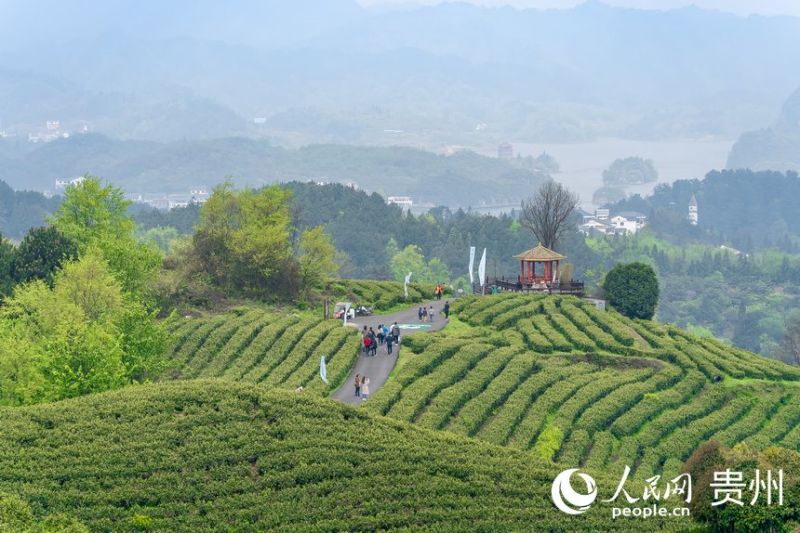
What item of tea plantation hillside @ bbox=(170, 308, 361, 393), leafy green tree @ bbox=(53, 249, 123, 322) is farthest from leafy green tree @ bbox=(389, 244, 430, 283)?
leafy green tree @ bbox=(53, 249, 123, 322)

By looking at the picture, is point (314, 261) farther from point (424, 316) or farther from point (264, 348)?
point (264, 348)

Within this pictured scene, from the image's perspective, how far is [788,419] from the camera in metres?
46.3

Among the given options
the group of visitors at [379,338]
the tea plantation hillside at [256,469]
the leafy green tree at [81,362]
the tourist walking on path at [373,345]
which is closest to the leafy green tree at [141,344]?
the leafy green tree at [81,362]

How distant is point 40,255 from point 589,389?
2692cm

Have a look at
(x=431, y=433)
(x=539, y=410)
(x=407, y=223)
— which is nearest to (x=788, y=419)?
(x=539, y=410)

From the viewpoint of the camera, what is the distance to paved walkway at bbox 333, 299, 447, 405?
4266cm

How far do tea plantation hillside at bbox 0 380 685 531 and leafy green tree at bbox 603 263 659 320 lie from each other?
27.4m

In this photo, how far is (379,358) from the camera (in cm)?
4722

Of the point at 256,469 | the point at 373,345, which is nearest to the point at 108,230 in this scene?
the point at 373,345

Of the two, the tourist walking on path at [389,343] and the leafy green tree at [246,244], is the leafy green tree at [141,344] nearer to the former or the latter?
the tourist walking on path at [389,343]

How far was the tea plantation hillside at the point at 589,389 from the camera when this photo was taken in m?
40.2

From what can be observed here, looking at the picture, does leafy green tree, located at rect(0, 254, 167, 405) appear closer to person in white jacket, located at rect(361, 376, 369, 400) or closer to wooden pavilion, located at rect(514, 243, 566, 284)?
person in white jacket, located at rect(361, 376, 369, 400)

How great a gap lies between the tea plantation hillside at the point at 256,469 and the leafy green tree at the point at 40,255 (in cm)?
2144

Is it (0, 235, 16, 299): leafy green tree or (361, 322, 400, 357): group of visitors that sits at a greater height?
(0, 235, 16, 299): leafy green tree
